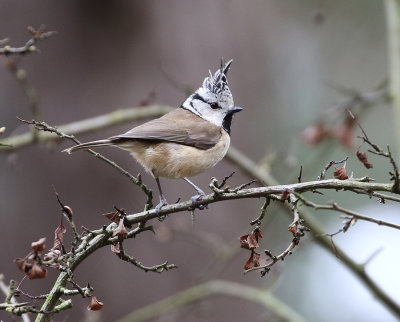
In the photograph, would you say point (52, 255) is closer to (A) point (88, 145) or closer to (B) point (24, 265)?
(B) point (24, 265)

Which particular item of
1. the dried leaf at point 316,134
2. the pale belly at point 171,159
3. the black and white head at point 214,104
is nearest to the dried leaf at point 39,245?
the pale belly at point 171,159

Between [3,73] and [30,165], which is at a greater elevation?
[3,73]

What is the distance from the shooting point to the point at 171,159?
359 cm

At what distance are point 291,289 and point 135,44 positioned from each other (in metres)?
5.14

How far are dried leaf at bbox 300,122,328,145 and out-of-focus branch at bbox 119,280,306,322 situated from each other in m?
1.31

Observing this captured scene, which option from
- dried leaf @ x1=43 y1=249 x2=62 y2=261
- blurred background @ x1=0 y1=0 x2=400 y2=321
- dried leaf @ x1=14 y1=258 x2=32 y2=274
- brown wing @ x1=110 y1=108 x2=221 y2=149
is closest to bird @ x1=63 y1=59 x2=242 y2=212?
brown wing @ x1=110 y1=108 x2=221 y2=149

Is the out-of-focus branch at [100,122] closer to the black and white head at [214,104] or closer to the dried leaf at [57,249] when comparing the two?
the black and white head at [214,104]

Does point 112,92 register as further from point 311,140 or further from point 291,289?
point 291,289

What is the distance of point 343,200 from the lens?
969 cm

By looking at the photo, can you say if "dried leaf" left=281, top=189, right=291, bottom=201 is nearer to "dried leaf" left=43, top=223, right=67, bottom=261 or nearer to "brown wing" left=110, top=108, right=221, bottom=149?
"dried leaf" left=43, top=223, right=67, bottom=261

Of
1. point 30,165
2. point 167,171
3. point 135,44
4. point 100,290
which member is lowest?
point 167,171

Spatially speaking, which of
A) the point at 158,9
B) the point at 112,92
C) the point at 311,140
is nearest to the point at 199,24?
the point at 158,9

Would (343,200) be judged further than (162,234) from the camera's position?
Yes

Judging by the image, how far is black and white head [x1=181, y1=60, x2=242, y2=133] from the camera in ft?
13.2
